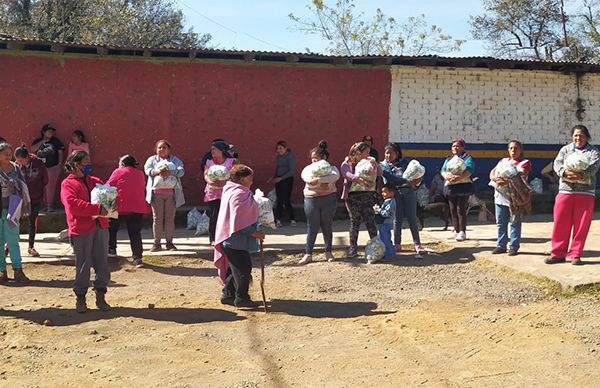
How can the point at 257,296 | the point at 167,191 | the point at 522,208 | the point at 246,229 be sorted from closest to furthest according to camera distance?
the point at 246,229 → the point at 257,296 → the point at 522,208 → the point at 167,191

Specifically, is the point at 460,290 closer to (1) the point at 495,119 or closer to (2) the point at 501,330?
(2) the point at 501,330

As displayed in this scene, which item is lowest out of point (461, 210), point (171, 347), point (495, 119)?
point (171, 347)

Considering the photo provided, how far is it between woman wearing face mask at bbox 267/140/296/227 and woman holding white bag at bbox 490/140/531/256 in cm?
491

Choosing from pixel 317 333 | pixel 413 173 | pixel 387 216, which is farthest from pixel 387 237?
pixel 317 333

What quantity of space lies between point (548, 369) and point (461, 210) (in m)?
5.57

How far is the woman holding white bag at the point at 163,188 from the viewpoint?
10.3 m

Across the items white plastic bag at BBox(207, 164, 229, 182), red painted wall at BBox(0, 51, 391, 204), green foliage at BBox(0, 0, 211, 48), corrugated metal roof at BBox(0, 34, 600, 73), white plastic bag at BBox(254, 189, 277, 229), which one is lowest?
white plastic bag at BBox(254, 189, 277, 229)

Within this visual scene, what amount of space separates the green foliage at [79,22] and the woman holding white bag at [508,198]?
20.6 meters

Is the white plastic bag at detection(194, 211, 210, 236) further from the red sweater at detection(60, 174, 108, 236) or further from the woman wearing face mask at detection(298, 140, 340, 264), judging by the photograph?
the red sweater at detection(60, 174, 108, 236)

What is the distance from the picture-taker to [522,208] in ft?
30.0

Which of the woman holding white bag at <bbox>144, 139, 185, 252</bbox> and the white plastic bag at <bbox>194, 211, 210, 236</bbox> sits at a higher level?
the woman holding white bag at <bbox>144, 139, 185, 252</bbox>

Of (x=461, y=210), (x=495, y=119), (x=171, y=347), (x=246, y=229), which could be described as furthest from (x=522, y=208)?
(x=495, y=119)

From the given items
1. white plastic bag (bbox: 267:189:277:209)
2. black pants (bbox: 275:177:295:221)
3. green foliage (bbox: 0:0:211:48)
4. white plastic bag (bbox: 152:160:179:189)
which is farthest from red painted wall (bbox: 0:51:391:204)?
green foliage (bbox: 0:0:211:48)

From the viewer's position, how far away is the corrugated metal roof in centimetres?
1307
